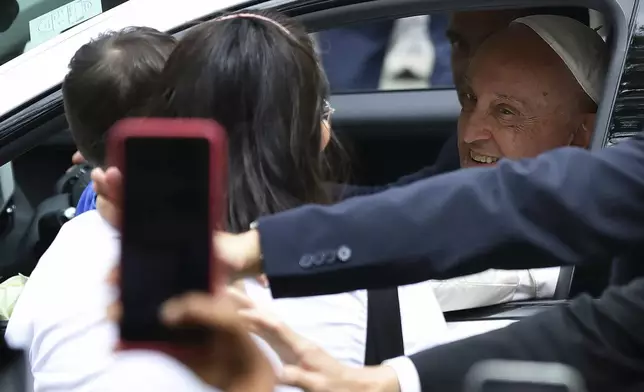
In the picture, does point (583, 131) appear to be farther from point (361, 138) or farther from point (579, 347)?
point (361, 138)

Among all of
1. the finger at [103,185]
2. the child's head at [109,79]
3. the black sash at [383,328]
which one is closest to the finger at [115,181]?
the finger at [103,185]

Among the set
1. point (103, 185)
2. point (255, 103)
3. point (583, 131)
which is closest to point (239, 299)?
point (103, 185)

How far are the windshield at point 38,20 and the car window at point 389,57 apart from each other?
1736mm

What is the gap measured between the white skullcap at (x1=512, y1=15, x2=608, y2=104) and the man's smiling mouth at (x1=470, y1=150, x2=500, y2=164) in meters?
0.30

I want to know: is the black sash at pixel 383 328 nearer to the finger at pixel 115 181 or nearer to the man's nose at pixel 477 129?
the finger at pixel 115 181

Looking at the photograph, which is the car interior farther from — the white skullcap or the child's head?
the white skullcap

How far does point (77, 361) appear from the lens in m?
1.31

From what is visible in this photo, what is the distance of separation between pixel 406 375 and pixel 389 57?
11.2 feet

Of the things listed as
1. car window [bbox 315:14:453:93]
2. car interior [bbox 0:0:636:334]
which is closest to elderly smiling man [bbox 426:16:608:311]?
car interior [bbox 0:0:636:334]

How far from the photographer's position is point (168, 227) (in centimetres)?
84

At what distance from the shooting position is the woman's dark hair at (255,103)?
4.64 feet

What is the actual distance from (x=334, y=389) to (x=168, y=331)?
25cm

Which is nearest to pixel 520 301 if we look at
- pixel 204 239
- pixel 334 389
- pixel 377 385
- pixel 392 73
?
pixel 377 385

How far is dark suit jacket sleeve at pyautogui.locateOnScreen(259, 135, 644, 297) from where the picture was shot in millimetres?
989
